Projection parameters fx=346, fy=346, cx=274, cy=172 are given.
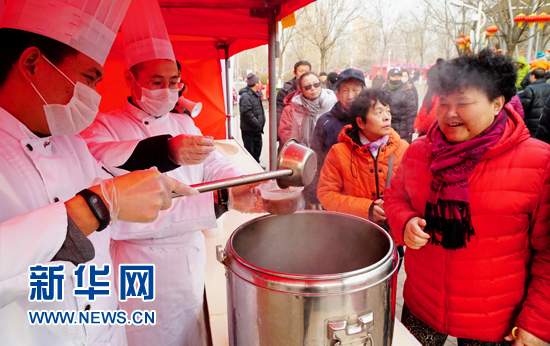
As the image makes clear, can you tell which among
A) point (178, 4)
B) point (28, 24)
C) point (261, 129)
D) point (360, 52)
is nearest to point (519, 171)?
point (28, 24)

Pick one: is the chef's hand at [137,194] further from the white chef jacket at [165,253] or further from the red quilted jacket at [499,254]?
the red quilted jacket at [499,254]

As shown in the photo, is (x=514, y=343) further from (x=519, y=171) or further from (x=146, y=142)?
(x=146, y=142)

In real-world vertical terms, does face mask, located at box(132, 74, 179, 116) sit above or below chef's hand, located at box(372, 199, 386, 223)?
above

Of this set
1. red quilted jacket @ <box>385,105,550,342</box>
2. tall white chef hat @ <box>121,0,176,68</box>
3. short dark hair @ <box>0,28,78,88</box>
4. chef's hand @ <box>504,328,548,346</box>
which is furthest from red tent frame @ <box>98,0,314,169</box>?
chef's hand @ <box>504,328,548,346</box>

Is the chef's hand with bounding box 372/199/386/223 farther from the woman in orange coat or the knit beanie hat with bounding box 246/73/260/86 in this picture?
the knit beanie hat with bounding box 246/73/260/86

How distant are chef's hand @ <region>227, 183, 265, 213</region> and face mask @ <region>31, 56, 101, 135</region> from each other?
0.64m

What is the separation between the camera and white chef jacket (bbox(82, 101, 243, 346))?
1716 millimetres

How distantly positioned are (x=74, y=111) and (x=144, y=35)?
32.4 inches

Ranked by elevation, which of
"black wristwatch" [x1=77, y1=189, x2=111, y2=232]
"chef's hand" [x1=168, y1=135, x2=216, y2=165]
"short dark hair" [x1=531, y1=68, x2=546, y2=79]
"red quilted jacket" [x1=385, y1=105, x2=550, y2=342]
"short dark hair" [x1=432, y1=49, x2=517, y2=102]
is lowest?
"red quilted jacket" [x1=385, y1=105, x2=550, y2=342]

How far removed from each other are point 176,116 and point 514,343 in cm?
201

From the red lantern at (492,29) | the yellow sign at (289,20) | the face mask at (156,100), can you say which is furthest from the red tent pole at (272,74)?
the red lantern at (492,29)

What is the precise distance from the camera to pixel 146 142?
4.72ft

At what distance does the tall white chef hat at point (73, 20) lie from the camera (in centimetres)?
100

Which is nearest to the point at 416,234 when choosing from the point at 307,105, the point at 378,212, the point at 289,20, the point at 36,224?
the point at 378,212
